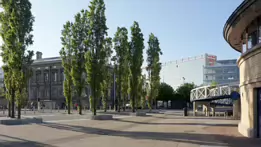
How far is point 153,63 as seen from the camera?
2020 inches

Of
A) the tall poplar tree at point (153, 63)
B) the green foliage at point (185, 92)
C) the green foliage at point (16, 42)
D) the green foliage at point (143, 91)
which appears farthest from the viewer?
the green foliage at point (185, 92)

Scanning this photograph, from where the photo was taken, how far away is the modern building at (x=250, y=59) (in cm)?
1430

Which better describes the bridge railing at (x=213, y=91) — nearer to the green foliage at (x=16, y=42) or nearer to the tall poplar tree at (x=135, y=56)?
the tall poplar tree at (x=135, y=56)

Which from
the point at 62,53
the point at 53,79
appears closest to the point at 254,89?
the point at 62,53

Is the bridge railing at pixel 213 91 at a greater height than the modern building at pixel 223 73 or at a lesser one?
lesser

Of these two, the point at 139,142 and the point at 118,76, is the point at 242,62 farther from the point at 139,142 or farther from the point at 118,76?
the point at 118,76

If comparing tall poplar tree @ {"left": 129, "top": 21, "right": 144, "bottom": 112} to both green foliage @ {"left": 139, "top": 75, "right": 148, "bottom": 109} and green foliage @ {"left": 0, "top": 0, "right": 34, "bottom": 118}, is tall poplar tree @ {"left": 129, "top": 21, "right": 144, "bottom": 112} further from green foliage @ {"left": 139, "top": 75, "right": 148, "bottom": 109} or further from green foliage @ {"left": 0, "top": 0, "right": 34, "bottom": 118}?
green foliage @ {"left": 0, "top": 0, "right": 34, "bottom": 118}

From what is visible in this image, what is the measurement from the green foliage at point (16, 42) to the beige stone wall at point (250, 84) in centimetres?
1713

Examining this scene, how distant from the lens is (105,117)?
1150 inches

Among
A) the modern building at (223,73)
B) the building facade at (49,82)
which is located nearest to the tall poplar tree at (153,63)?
the building facade at (49,82)

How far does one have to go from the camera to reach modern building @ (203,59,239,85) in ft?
409

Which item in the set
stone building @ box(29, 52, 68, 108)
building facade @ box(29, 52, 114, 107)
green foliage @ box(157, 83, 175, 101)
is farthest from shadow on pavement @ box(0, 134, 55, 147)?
green foliage @ box(157, 83, 175, 101)

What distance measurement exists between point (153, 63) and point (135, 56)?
10.3m

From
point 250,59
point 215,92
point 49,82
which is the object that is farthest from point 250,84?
point 49,82
